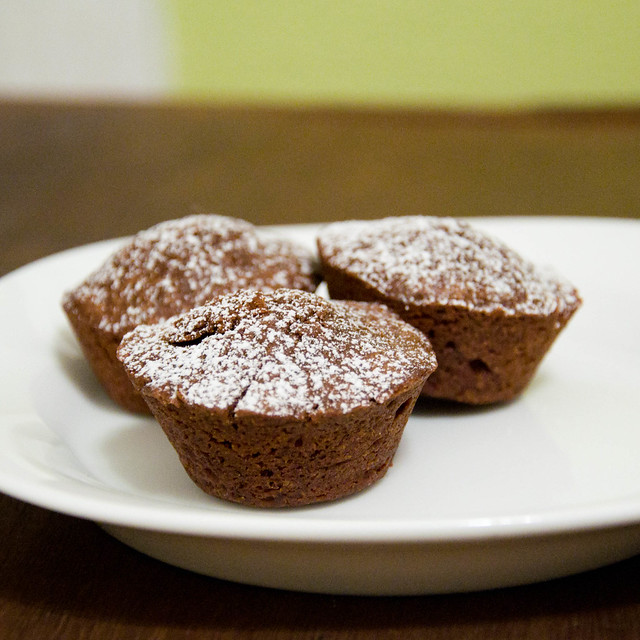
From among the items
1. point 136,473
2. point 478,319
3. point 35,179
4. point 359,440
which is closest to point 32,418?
point 136,473

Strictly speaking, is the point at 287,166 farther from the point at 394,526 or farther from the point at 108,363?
the point at 394,526

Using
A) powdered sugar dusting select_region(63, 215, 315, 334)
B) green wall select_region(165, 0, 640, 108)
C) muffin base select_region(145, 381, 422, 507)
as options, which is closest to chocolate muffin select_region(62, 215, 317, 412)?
powdered sugar dusting select_region(63, 215, 315, 334)

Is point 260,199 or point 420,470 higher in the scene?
point 420,470

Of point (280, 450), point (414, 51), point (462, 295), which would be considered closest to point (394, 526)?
point (280, 450)

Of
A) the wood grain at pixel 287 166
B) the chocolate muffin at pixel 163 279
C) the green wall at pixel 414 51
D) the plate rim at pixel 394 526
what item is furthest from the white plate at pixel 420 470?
the green wall at pixel 414 51

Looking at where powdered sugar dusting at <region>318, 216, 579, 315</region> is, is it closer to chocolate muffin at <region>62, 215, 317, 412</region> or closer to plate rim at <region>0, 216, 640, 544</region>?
chocolate muffin at <region>62, 215, 317, 412</region>

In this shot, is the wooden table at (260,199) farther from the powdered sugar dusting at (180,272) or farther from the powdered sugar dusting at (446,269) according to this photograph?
the powdered sugar dusting at (446,269)
